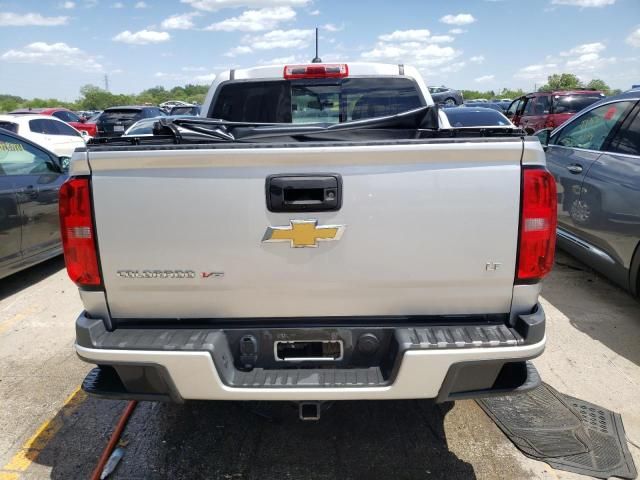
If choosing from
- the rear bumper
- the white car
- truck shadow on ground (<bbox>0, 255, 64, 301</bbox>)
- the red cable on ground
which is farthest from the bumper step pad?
the white car

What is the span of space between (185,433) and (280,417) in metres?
0.56

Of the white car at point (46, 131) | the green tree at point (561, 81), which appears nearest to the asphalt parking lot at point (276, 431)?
the white car at point (46, 131)

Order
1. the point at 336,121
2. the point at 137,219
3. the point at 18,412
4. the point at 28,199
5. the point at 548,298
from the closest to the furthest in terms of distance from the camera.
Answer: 1. the point at 137,219
2. the point at 18,412
3. the point at 336,121
4. the point at 548,298
5. the point at 28,199

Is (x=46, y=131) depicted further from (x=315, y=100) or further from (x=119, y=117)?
(x=315, y=100)

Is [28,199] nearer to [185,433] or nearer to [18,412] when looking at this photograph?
[18,412]

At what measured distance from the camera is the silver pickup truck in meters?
2.08

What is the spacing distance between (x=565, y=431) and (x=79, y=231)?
9.07 ft

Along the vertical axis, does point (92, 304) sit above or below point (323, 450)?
above

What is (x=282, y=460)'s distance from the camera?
8.89ft

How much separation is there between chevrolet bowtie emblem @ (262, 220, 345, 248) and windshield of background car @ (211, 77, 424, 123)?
1957 millimetres

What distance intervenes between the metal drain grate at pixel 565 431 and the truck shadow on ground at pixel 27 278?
4.84 meters

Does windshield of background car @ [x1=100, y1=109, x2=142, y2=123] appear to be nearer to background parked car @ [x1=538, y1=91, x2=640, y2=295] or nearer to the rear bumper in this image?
background parked car @ [x1=538, y1=91, x2=640, y2=295]

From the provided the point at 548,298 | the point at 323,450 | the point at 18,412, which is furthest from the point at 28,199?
the point at 548,298

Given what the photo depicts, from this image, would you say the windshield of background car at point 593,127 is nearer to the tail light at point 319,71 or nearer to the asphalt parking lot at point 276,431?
the asphalt parking lot at point 276,431
